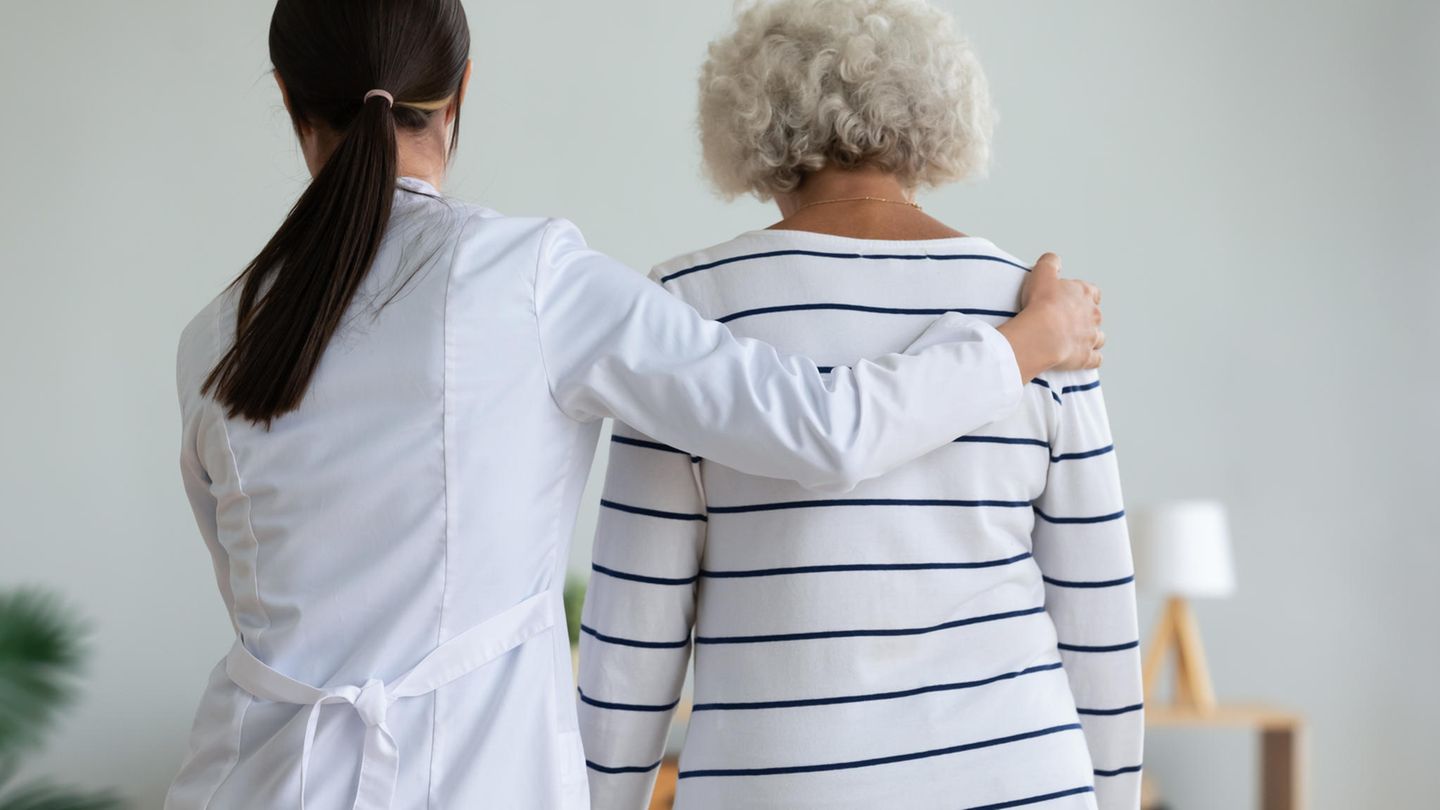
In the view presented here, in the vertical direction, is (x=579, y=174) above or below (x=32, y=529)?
above

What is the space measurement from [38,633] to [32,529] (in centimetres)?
111

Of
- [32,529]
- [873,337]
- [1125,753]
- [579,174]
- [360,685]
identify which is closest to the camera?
[360,685]

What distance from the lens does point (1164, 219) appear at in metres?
3.72

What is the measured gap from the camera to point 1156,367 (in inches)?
145

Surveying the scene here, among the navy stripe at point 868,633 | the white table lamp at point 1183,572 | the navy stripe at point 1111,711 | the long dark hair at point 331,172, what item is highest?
the long dark hair at point 331,172

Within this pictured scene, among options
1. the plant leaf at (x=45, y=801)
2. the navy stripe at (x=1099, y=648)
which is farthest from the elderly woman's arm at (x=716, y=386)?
the plant leaf at (x=45, y=801)

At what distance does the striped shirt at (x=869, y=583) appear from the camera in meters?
1.13

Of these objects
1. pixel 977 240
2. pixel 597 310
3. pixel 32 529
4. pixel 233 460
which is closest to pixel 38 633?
pixel 32 529

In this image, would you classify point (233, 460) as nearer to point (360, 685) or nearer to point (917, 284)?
point (360, 685)

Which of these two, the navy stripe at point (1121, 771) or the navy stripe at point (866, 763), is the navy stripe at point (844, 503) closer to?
the navy stripe at point (866, 763)

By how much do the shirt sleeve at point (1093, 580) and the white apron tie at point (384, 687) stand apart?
53cm

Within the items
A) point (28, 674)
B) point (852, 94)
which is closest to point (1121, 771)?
point (852, 94)

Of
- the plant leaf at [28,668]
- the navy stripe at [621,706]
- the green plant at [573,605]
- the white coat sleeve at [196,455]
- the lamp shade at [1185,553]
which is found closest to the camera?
the white coat sleeve at [196,455]

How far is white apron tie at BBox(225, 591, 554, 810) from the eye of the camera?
97 cm
